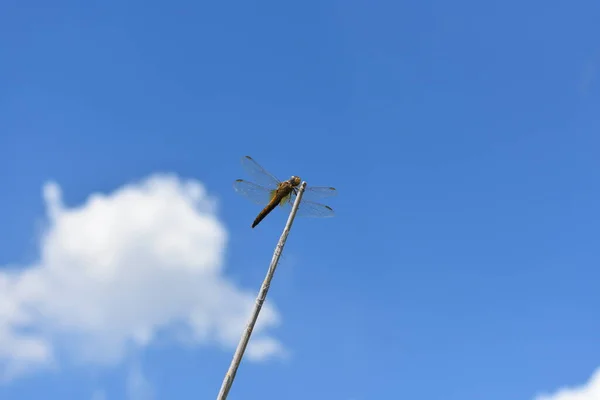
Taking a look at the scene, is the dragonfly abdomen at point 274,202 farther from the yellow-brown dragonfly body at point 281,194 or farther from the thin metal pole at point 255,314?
the thin metal pole at point 255,314

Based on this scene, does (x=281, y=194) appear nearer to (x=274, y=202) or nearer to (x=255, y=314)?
(x=274, y=202)

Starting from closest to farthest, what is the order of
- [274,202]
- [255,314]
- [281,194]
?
[255,314], [281,194], [274,202]

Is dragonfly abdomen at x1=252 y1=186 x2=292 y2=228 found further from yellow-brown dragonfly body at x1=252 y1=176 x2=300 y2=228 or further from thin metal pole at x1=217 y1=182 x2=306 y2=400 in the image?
thin metal pole at x1=217 y1=182 x2=306 y2=400

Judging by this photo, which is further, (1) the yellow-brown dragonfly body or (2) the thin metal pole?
(1) the yellow-brown dragonfly body

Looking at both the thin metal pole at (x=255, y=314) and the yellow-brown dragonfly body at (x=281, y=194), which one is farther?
the yellow-brown dragonfly body at (x=281, y=194)

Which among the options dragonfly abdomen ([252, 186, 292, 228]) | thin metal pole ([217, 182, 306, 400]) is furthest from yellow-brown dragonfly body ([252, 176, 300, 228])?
thin metal pole ([217, 182, 306, 400])

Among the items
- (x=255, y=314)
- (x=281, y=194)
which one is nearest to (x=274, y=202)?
(x=281, y=194)

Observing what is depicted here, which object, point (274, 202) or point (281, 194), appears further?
point (274, 202)

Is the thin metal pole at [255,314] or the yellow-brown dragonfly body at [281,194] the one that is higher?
the yellow-brown dragonfly body at [281,194]

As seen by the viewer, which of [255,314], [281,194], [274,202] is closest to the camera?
[255,314]

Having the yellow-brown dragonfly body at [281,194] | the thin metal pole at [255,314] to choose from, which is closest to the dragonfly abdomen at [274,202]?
the yellow-brown dragonfly body at [281,194]

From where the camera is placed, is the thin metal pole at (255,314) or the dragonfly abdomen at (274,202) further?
the dragonfly abdomen at (274,202)

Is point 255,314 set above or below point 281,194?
below
